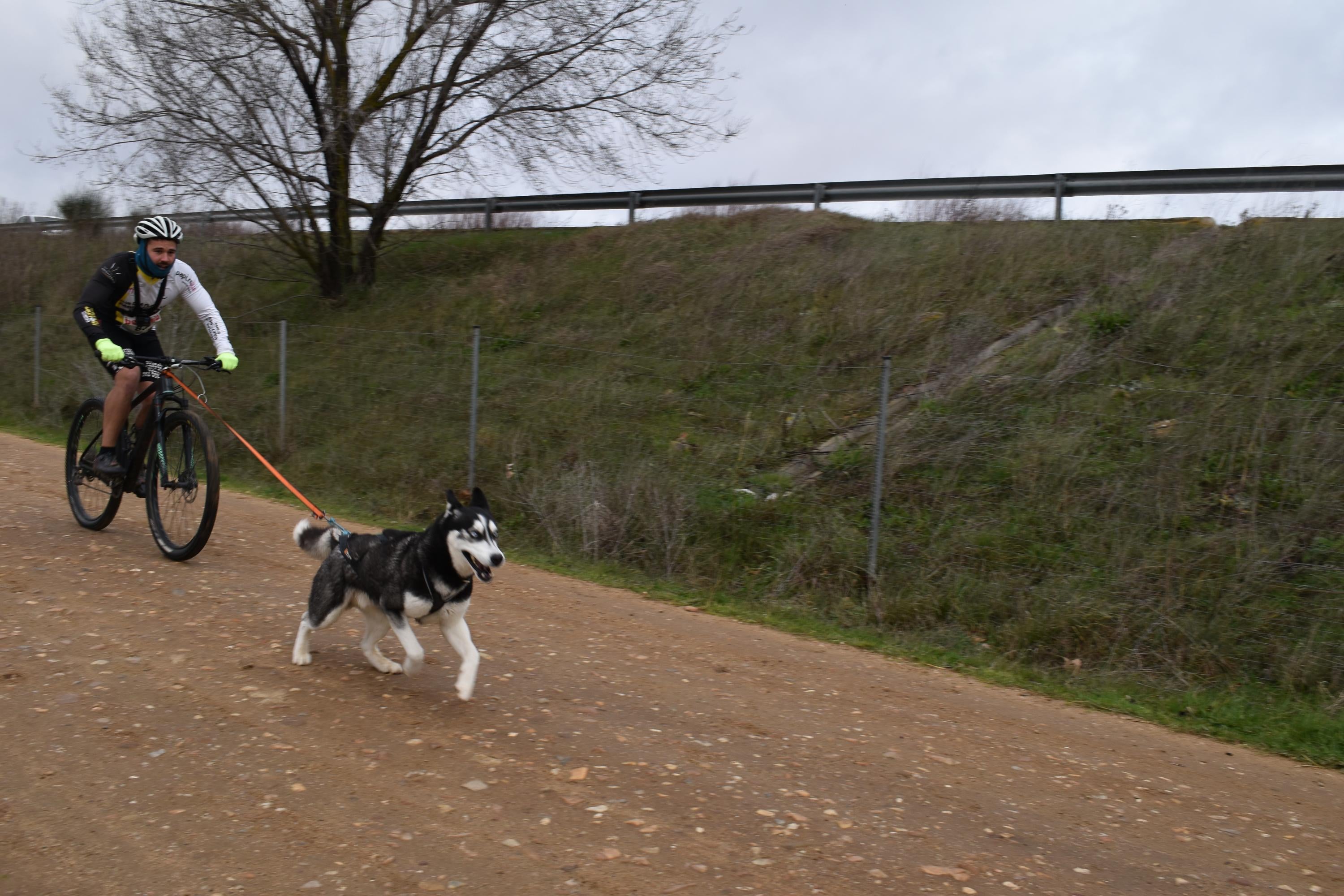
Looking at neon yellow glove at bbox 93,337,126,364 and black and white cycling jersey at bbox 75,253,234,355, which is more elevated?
black and white cycling jersey at bbox 75,253,234,355

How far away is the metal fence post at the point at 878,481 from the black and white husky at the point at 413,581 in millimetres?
4258

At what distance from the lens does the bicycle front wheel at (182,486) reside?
6875mm

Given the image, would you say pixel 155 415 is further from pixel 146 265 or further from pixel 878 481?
pixel 878 481

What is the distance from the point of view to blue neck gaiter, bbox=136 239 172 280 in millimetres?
6816

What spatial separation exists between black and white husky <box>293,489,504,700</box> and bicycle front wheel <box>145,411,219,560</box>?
1935 millimetres

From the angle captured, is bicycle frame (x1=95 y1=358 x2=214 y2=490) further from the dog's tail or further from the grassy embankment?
the grassy embankment

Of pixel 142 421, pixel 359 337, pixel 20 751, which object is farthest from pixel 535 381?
pixel 20 751

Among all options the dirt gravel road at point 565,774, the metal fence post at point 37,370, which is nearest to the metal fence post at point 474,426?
the dirt gravel road at point 565,774

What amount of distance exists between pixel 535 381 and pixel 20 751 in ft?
29.7

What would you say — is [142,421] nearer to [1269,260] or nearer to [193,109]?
[193,109]

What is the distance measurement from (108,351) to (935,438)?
7008mm

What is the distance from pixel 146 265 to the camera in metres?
6.87

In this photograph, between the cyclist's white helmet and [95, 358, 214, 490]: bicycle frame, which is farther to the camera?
[95, 358, 214, 490]: bicycle frame

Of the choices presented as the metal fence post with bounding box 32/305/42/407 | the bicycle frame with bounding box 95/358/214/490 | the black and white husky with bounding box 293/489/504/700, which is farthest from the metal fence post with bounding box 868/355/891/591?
the metal fence post with bounding box 32/305/42/407
